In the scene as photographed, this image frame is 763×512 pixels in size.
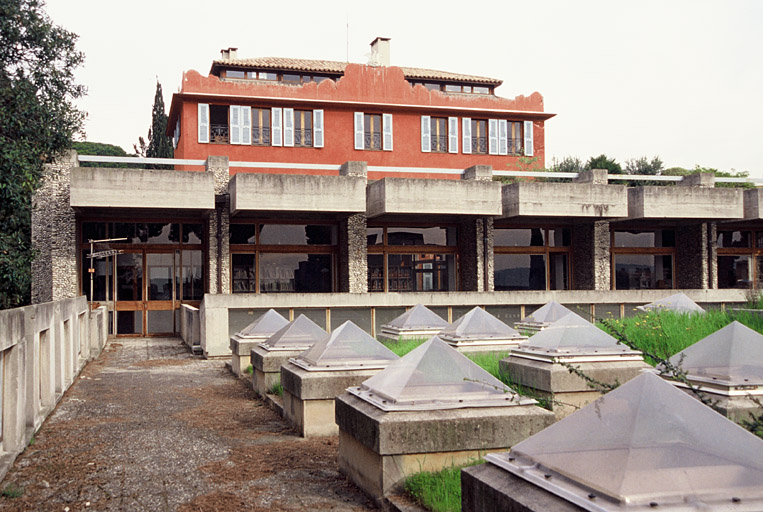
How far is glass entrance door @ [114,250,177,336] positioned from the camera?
28312 millimetres

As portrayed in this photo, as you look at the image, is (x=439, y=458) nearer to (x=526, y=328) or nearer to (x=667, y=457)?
(x=667, y=457)

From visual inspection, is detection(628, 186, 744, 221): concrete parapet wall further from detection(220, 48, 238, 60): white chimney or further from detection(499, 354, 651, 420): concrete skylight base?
detection(220, 48, 238, 60): white chimney

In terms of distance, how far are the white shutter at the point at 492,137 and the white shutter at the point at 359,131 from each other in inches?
270

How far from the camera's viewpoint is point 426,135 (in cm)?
3812

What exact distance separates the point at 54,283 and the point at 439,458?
2450 centimetres

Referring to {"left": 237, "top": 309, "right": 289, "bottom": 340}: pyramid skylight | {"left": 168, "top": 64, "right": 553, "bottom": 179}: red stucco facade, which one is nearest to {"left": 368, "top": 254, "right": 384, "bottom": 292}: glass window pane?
{"left": 168, "top": 64, "right": 553, "bottom": 179}: red stucco facade

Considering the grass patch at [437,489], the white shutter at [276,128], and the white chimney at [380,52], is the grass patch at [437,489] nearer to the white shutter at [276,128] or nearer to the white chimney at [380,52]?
the white shutter at [276,128]

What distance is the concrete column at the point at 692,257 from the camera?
3406cm

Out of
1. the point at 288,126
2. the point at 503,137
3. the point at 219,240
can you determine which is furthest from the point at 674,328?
the point at 503,137

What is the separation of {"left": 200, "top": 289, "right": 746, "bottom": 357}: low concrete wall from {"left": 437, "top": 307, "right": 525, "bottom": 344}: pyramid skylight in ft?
23.6

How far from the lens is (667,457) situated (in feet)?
11.5

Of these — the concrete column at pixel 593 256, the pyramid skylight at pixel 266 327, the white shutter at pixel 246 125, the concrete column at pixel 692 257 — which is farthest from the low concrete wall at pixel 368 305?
the white shutter at pixel 246 125

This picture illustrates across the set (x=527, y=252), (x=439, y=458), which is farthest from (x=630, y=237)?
(x=439, y=458)

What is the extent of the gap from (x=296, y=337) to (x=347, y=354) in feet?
9.93
